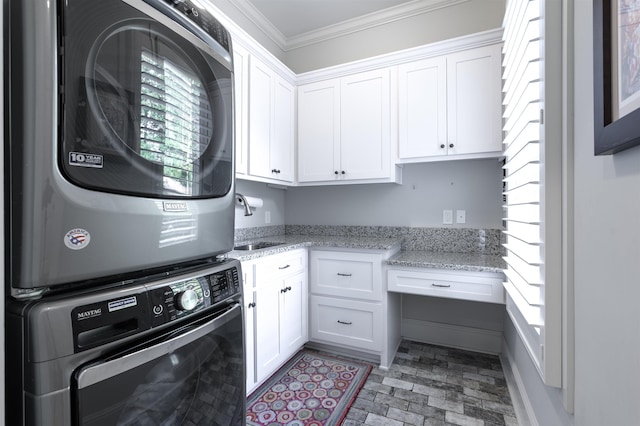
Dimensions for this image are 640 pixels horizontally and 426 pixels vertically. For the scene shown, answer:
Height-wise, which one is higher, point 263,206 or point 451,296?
point 263,206

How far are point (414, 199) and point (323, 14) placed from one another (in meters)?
1.91

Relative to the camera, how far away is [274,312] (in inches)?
79.1

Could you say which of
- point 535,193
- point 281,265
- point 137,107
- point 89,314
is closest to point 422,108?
point 535,193

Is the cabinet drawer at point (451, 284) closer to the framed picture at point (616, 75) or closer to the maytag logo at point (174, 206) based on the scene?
the framed picture at point (616, 75)

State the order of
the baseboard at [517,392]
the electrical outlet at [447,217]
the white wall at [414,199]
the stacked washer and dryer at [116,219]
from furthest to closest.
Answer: the electrical outlet at [447,217]
the white wall at [414,199]
the baseboard at [517,392]
the stacked washer and dryer at [116,219]

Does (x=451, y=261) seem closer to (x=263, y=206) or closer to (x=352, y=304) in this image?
(x=352, y=304)

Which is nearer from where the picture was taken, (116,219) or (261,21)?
(116,219)

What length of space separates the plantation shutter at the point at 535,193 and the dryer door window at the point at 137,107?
1.14m

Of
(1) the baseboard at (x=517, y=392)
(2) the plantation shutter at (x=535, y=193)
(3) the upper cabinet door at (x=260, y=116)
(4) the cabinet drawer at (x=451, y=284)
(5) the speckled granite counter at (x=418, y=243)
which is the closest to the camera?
(2) the plantation shutter at (x=535, y=193)

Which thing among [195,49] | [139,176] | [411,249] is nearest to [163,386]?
[139,176]

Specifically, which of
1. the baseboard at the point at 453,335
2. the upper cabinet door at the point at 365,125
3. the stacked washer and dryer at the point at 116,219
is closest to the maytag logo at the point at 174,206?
the stacked washer and dryer at the point at 116,219

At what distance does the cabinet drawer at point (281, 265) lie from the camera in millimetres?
1870

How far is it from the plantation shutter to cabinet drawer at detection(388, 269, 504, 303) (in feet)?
1.13

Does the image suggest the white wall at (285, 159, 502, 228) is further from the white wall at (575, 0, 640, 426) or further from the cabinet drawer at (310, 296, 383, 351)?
the white wall at (575, 0, 640, 426)
